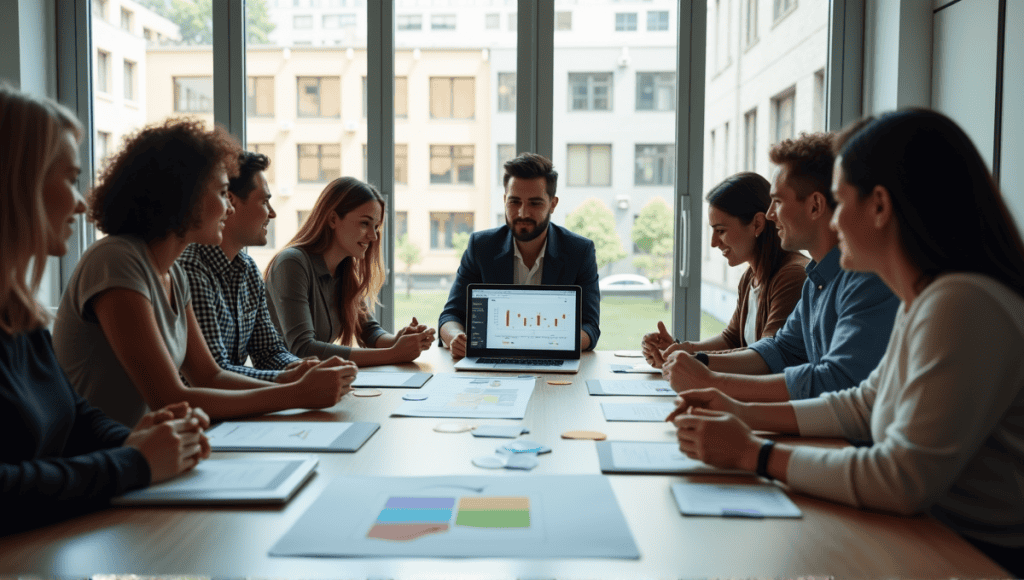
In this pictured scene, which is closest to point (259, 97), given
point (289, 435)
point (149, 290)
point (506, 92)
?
point (506, 92)

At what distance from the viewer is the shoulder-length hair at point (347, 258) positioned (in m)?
2.84

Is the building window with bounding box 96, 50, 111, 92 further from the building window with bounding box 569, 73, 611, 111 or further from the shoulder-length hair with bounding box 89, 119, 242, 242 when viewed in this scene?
the shoulder-length hair with bounding box 89, 119, 242, 242

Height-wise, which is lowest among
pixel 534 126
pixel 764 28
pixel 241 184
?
pixel 241 184

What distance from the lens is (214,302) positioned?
2189 millimetres

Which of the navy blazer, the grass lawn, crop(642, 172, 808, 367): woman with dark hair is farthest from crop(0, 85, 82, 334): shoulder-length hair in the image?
the grass lawn

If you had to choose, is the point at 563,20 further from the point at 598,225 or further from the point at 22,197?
the point at 22,197

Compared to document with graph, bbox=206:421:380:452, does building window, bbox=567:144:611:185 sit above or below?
above

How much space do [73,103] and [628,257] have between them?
9.71 ft

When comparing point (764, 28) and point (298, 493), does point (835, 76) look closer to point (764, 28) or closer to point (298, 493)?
point (764, 28)

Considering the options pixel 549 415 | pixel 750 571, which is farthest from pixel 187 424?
pixel 750 571

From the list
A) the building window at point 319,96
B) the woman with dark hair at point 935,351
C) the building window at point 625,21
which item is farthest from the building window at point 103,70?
the woman with dark hair at point 935,351

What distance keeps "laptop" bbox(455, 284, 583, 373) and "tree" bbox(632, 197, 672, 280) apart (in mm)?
1388

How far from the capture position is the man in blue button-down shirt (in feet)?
5.53

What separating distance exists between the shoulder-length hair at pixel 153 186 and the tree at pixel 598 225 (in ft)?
7.92
